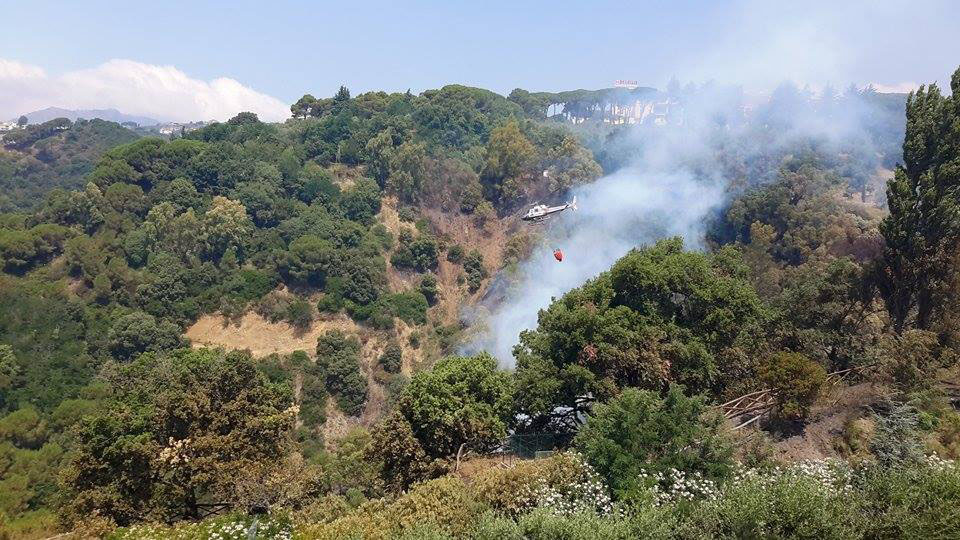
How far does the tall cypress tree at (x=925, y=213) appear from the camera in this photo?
971 inches

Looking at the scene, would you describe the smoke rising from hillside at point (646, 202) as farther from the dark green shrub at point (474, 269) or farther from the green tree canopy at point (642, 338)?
the green tree canopy at point (642, 338)

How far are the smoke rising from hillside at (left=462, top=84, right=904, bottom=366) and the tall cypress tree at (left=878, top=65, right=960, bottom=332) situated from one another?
23677 mm

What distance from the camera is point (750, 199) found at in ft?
172

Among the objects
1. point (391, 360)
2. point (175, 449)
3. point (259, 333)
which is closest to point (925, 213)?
point (175, 449)

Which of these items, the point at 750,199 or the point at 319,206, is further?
the point at 319,206

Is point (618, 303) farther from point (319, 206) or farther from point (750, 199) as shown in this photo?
point (319, 206)

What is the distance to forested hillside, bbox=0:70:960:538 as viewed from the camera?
16.3m

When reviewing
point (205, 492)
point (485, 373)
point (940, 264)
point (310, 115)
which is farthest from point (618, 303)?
point (310, 115)

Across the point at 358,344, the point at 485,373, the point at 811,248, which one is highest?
the point at 485,373

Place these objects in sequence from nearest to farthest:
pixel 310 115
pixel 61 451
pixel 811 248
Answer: pixel 61 451, pixel 811 248, pixel 310 115

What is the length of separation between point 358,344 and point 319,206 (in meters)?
17.4

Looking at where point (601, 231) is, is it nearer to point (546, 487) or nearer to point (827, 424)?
point (827, 424)

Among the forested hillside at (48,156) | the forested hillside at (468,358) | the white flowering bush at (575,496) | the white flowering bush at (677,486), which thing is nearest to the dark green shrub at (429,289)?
the forested hillside at (468,358)

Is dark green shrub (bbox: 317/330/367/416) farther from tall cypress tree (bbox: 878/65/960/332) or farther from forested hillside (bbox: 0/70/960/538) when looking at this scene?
tall cypress tree (bbox: 878/65/960/332)
